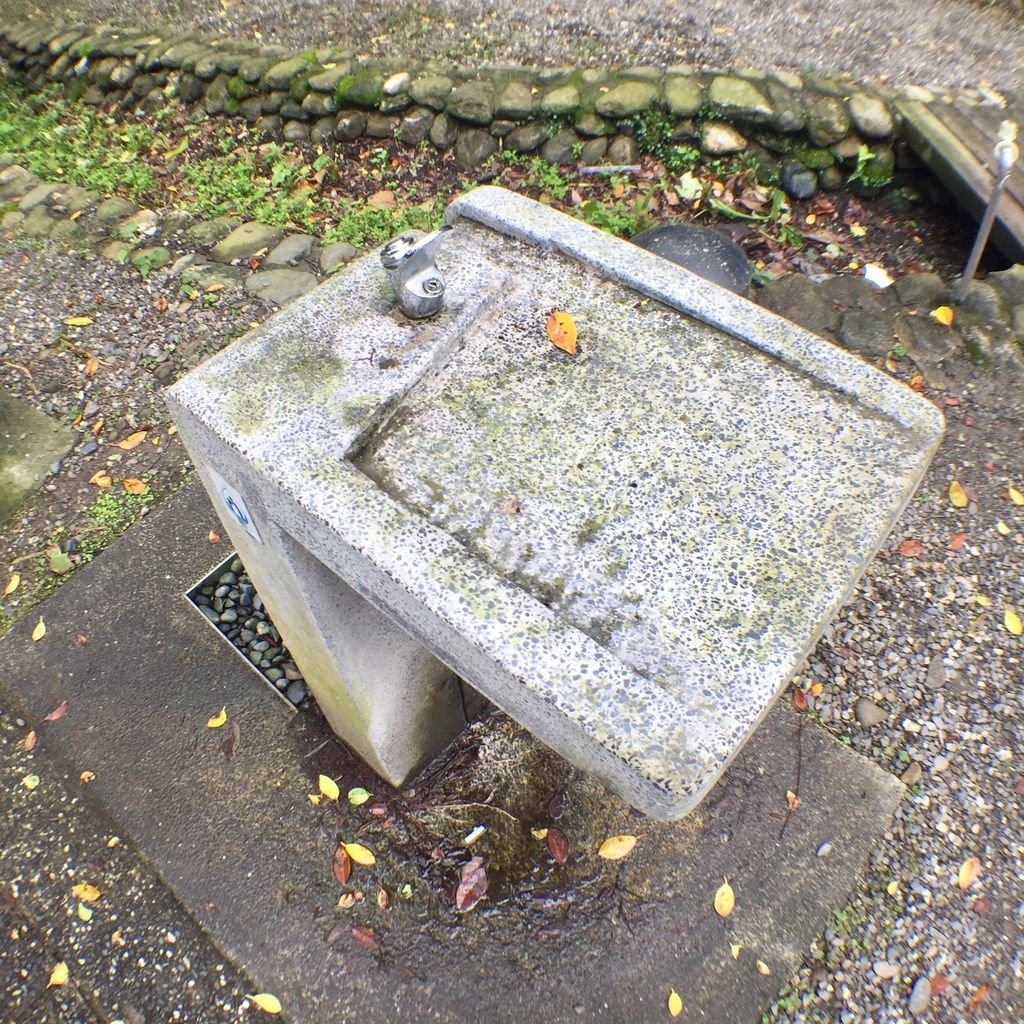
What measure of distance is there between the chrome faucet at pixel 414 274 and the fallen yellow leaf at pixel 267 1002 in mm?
1950

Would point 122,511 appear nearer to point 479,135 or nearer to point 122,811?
point 122,811

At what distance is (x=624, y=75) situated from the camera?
4.47 m

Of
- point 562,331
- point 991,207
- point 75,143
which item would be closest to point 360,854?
point 562,331

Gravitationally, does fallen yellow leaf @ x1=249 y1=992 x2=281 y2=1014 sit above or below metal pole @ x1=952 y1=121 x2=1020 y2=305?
below

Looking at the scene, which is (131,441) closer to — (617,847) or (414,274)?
(414,274)

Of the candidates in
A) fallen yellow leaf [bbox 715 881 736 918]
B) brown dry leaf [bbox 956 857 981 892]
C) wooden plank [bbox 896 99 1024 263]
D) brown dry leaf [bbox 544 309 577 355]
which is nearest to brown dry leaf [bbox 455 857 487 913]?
fallen yellow leaf [bbox 715 881 736 918]

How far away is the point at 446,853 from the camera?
244 centimetres

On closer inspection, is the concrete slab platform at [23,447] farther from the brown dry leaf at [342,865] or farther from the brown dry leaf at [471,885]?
the brown dry leaf at [471,885]

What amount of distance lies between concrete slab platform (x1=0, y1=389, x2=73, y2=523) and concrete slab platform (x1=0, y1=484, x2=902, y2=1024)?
2.95 ft

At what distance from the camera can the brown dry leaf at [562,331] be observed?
182 cm

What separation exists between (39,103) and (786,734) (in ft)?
22.2

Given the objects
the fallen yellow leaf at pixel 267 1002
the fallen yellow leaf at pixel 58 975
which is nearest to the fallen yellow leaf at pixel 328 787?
the fallen yellow leaf at pixel 267 1002

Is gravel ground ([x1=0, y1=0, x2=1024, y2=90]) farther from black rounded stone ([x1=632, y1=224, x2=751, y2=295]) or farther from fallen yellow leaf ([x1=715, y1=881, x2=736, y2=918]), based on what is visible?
fallen yellow leaf ([x1=715, y1=881, x2=736, y2=918])

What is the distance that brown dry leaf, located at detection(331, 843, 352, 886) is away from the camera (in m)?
2.39
